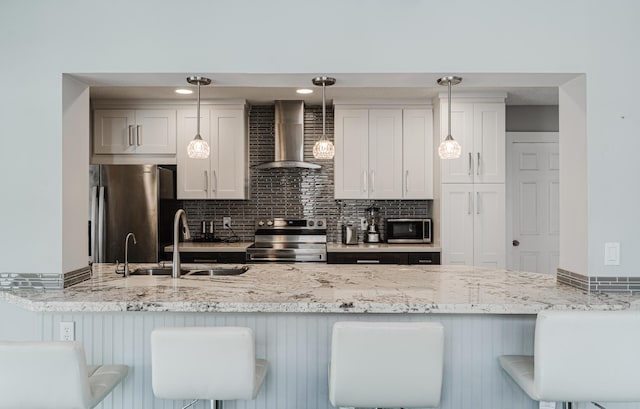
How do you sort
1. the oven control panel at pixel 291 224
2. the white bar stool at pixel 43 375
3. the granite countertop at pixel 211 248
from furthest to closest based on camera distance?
the oven control panel at pixel 291 224
the granite countertop at pixel 211 248
the white bar stool at pixel 43 375

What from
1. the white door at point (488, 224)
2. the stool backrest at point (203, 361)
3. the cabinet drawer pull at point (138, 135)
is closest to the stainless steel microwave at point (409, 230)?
the white door at point (488, 224)

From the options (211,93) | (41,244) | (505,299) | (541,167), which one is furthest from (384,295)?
(541,167)

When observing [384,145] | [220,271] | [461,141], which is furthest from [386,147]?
[220,271]

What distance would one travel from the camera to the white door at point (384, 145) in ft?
14.2

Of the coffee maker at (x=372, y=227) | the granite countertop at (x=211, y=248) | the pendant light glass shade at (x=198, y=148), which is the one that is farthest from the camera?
the coffee maker at (x=372, y=227)

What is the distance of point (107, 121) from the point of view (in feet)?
14.1

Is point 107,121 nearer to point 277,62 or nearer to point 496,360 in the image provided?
point 277,62

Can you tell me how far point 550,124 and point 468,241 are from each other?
1.66 m

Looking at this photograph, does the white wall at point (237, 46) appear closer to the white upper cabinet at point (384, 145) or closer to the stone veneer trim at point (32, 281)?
the stone veneer trim at point (32, 281)

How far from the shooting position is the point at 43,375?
1.51m

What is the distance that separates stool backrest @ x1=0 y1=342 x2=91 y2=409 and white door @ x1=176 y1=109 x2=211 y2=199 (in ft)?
9.59

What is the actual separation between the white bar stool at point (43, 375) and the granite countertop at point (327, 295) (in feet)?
0.96

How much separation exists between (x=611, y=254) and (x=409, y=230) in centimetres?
237

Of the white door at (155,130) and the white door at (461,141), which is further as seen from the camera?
the white door at (155,130)
